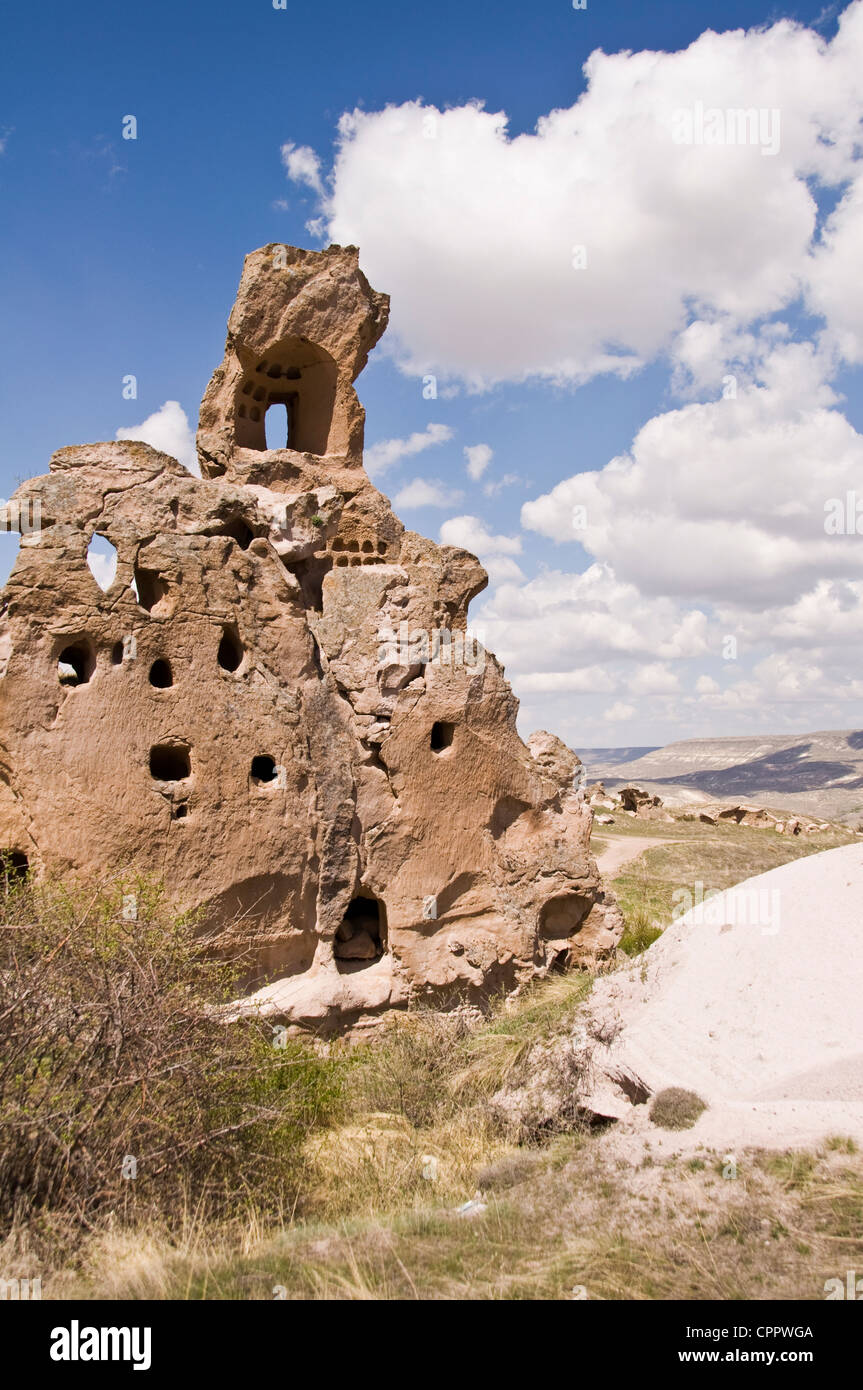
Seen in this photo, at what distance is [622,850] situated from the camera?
74.0 feet

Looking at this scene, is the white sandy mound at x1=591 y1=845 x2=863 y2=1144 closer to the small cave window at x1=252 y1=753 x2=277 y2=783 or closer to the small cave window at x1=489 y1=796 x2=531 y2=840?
the small cave window at x1=489 y1=796 x2=531 y2=840

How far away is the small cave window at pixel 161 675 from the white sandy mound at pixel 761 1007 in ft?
15.3

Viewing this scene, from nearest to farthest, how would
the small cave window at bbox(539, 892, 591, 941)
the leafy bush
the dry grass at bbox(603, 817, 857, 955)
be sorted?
the leafy bush → the small cave window at bbox(539, 892, 591, 941) → the dry grass at bbox(603, 817, 857, 955)

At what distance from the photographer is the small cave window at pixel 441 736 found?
30.7 ft

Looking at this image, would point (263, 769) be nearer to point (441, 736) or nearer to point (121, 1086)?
point (441, 736)

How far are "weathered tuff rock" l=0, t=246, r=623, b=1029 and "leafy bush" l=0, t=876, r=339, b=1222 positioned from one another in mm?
1476

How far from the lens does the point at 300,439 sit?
12.0 m

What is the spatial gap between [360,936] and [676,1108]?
4310 millimetres

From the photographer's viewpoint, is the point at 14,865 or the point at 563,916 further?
the point at 563,916

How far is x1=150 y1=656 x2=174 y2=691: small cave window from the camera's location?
789 centimetres

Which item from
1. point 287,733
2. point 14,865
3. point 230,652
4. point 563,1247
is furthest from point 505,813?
point 563,1247

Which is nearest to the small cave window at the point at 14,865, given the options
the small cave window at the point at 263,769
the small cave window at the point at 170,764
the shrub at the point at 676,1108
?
the small cave window at the point at 170,764

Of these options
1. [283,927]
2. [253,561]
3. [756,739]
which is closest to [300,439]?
[253,561]

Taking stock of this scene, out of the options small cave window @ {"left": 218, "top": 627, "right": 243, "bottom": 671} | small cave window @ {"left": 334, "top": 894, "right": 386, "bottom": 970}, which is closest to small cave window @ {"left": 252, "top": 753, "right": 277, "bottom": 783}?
small cave window @ {"left": 218, "top": 627, "right": 243, "bottom": 671}
